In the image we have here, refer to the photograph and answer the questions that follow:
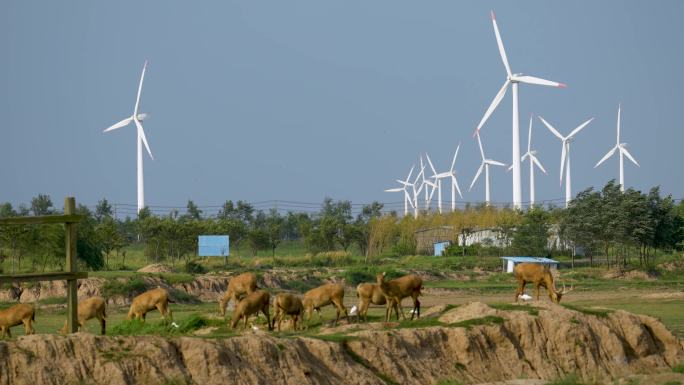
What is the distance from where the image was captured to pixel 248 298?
2669cm

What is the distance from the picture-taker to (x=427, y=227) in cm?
10962

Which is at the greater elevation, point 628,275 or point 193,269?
point 193,269

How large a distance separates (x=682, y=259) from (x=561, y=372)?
61537 millimetres

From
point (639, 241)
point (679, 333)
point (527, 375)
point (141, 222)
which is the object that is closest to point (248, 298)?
point (527, 375)

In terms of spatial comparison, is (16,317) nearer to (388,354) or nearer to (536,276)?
(388,354)

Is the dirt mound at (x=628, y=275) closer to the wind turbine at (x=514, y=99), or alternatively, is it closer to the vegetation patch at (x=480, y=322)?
the wind turbine at (x=514, y=99)

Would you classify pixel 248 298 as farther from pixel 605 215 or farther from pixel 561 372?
pixel 605 215

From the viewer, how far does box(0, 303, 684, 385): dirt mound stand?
734 inches

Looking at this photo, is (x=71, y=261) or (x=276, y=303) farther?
(x=276, y=303)

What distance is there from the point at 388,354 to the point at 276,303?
428 cm

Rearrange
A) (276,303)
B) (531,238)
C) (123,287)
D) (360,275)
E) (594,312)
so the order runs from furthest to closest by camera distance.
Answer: (531,238), (360,275), (123,287), (594,312), (276,303)

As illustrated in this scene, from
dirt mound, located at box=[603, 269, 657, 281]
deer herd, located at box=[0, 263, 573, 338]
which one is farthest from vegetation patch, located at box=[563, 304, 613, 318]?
dirt mound, located at box=[603, 269, 657, 281]

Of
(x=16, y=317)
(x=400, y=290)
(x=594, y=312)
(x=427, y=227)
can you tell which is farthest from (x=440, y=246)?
(x=16, y=317)

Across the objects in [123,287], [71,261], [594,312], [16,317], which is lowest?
[123,287]
